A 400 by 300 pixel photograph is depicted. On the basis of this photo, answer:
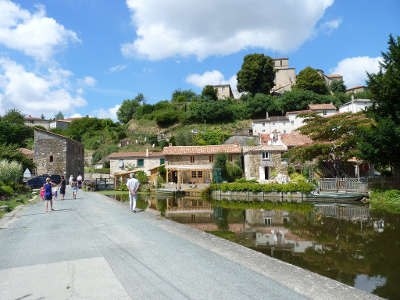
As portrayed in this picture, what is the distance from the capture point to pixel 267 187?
79.4ft

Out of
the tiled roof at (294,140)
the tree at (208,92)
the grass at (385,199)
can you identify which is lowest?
the grass at (385,199)

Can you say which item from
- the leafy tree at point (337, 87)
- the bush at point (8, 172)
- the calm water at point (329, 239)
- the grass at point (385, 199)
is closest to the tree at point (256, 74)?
the leafy tree at point (337, 87)

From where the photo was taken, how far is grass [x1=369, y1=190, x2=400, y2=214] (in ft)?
58.9

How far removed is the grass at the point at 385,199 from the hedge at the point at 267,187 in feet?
14.2

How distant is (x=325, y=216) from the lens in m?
14.7

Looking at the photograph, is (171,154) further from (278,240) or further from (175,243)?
(175,243)

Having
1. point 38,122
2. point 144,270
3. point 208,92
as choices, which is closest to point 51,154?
point 144,270

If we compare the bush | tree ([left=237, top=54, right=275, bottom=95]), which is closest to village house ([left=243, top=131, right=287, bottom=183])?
the bush

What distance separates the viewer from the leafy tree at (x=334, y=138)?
80.2 ft

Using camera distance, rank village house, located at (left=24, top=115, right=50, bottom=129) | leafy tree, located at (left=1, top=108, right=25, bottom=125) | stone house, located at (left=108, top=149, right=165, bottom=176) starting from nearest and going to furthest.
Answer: stone house, located at (left=108, top=149, right=165, bottom=176) → leafy tree, located at (left=1, top=108, right=25, bottom=125) → village house, located at (left=24, top=115, right=50, bottom=129)

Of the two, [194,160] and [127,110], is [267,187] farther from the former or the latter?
[127,110]

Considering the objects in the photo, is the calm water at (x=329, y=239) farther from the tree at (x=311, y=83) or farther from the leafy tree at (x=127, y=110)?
the leafy tree at (x=127, y=110)

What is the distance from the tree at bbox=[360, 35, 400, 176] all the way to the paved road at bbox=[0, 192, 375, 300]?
16278 mm

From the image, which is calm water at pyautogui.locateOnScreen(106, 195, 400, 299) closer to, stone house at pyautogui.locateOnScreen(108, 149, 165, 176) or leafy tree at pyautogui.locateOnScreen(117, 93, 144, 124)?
stone house at pyautogui.locateOnScreen(108, 149, 165, 176)
